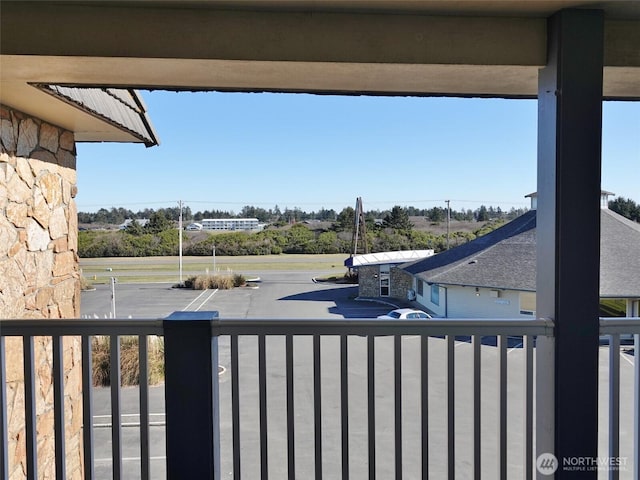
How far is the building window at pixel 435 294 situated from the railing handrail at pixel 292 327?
1.63 m

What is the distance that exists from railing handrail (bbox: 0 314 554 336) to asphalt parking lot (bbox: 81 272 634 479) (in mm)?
1636

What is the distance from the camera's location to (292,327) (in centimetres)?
169

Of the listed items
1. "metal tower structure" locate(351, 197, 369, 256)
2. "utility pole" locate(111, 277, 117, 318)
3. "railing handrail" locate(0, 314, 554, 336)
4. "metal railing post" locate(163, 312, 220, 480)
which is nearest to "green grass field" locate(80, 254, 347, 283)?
"utility pole" locate(111, 277, 117, 318)

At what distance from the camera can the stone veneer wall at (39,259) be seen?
213cm

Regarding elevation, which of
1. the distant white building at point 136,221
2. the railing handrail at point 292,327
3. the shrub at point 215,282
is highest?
the distant white building at point 136,221

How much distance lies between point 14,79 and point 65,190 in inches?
40.8

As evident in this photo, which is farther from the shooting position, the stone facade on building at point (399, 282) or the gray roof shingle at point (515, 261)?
the stone facade on building at point (399, 282)

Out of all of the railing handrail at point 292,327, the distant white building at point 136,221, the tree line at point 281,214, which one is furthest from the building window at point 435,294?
the distant white building at point 136,221

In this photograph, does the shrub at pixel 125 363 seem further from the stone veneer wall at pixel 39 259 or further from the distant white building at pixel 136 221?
the stone veneer wall at pixel 39 259

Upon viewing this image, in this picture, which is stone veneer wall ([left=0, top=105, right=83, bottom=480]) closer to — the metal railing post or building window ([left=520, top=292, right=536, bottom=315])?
the metal railing post

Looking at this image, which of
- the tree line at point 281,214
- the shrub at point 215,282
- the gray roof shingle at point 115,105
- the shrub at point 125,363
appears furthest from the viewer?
the shrub at point 125,363

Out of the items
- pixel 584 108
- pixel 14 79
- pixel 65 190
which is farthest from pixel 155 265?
pixel 584 108

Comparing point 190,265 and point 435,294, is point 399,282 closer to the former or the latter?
point 435,294

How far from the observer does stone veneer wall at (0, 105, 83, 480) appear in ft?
7.00
